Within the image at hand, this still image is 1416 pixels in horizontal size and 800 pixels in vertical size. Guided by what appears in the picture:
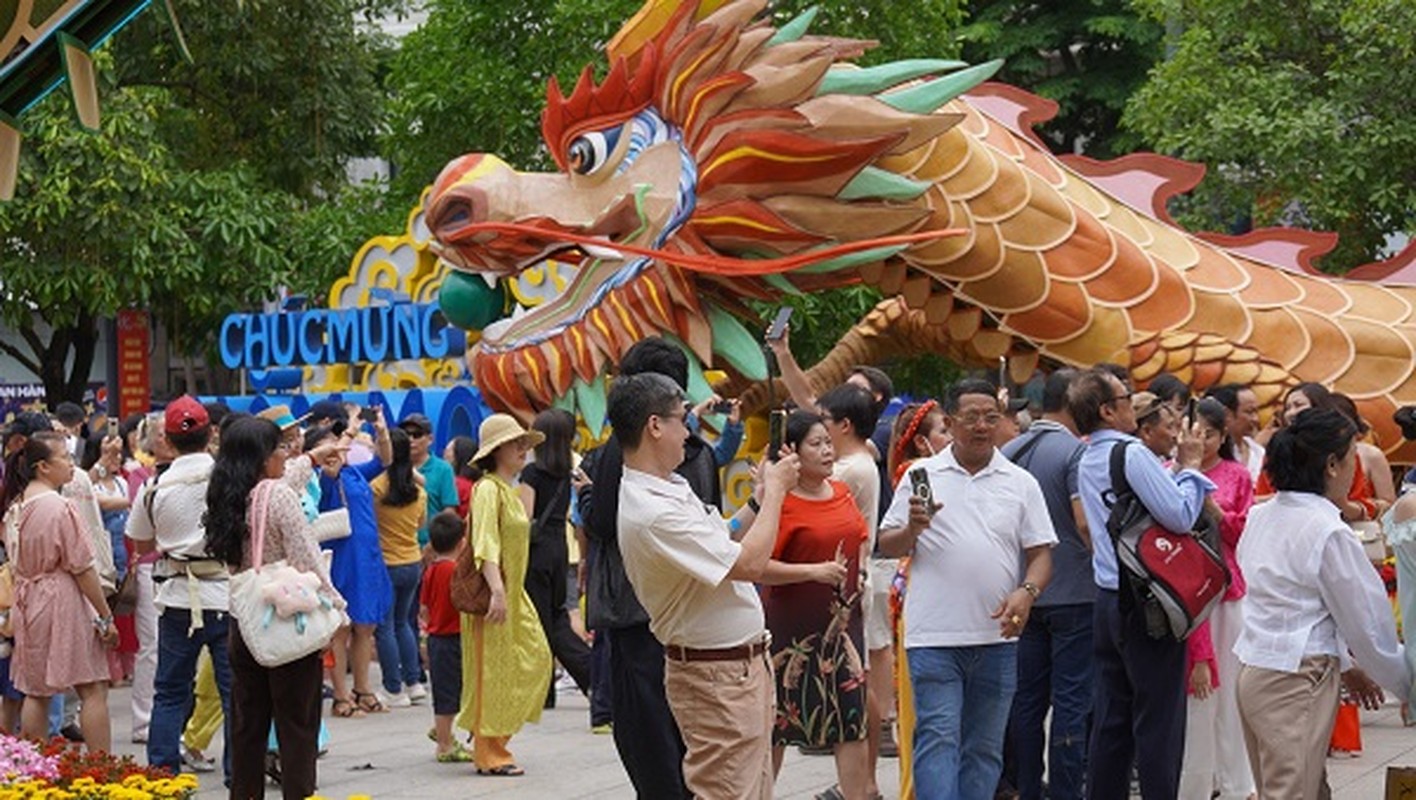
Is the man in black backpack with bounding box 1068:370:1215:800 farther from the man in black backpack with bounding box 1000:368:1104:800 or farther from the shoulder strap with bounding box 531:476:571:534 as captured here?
the shoulder strap with bounding box 531:476:571:534

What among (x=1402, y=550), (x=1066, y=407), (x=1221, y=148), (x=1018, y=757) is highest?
(x=1221, y=148)

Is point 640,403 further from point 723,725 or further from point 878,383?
point 878,383

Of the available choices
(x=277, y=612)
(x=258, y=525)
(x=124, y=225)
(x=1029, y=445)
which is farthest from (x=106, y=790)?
(x=124, y=225)

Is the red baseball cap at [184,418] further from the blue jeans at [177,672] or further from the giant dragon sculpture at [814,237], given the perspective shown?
the giant dragon sculpture at [814,237]

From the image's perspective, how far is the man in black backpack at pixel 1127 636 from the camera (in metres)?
7.78

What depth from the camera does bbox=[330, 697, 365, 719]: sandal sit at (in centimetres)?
1296

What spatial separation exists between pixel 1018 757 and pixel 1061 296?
4.78m

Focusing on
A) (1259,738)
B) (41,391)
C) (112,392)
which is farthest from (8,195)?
(41,391)

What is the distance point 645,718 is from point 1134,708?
6.00 feet

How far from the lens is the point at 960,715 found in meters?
7.92

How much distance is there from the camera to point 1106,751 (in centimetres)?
808

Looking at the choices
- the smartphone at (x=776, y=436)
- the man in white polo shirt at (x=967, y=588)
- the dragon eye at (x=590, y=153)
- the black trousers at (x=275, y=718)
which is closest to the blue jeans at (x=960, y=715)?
the man in white polo shirt at (x=967, y=588)

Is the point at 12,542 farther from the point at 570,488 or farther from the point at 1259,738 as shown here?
the point at 1259,738

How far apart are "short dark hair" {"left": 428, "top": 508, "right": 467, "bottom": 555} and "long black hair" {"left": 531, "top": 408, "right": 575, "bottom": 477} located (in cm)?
78
